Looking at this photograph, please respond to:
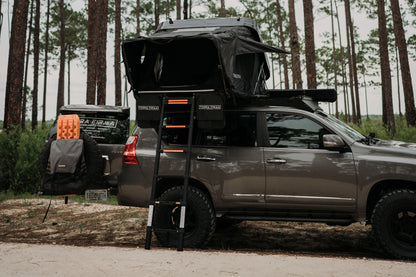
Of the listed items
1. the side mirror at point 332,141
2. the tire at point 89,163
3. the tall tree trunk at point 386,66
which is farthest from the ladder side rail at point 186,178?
the tall tree trunk at point 386,66

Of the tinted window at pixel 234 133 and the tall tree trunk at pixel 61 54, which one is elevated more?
the tall tree trunk at pixel 61 54

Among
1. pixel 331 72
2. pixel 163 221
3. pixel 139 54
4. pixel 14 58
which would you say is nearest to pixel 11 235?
pixel 163 221

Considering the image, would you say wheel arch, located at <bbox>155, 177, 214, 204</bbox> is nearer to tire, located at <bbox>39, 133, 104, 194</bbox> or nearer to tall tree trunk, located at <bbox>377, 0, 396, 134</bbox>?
tire, located at <bbox>39, 133, 104, 194</bbox>

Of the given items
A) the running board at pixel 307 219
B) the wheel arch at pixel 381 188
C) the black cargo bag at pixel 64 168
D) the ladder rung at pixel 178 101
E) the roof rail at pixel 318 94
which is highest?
the roof rail at pixel 318 94

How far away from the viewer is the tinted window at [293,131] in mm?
5387

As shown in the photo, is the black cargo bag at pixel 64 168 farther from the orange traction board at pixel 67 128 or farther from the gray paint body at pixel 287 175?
the gray paint body at pixel 287 175

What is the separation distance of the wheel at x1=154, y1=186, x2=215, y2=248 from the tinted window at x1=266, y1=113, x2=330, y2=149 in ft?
4.47

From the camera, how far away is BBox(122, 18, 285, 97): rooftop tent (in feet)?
17.5

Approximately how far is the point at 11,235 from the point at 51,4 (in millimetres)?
28851

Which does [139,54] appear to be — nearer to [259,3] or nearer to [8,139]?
[8,139]

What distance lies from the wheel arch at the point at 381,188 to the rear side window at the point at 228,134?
5.94 feet

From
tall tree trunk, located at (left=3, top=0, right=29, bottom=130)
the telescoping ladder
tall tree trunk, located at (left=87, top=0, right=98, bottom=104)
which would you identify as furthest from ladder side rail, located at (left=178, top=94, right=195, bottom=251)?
tall tree trunk, located at (left=87, top=0, right=98, bottom=104)

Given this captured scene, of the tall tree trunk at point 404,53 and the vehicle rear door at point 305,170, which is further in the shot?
the tall tree trunk at point 404,53

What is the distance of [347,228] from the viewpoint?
701 centimetres
